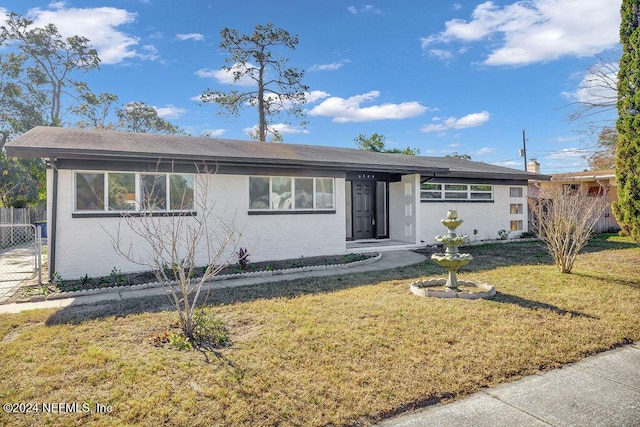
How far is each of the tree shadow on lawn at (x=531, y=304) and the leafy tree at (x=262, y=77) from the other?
62.9 ft

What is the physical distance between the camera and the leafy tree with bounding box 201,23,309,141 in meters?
22.3

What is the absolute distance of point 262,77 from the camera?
2323 cm

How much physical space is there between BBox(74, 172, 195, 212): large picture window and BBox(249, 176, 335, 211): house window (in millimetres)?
1686

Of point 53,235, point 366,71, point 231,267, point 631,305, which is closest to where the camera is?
point 631,305

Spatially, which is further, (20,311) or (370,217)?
(370,217)

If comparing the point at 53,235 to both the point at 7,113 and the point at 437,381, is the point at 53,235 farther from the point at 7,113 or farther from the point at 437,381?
the point at 7,113

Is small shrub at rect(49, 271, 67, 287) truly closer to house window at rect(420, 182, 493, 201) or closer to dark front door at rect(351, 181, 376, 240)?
Result: dark front door at rect(351, 181, 376, 240)

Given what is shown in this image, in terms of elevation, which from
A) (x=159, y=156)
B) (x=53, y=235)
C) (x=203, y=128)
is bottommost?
(x=53, y=235)

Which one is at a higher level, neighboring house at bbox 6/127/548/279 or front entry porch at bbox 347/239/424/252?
neighboring house at bbox 6/127/548/279

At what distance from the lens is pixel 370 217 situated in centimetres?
1351

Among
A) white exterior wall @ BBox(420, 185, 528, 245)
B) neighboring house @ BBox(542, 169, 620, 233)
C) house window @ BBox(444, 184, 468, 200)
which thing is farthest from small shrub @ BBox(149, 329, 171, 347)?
neighboring house @ BBox(542, 169, 620, 233)

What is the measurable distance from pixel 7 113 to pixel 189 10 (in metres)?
21.3

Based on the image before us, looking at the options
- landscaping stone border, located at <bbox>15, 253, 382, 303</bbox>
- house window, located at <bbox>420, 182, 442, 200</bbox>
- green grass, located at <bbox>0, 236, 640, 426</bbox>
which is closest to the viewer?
green grass, located at <bbox>0, 236, 640, 426</bbox>

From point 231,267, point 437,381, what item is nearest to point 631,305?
point 437,381
